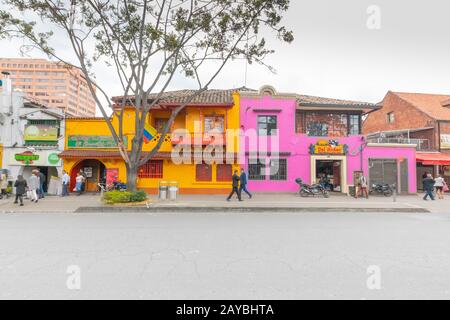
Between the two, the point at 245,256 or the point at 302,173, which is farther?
the point at 302,173

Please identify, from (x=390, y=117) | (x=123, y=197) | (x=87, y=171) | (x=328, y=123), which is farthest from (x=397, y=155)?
(x=87, y=171)

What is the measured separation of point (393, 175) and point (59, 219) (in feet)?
68.6

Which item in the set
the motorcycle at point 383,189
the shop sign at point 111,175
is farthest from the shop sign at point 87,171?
the motorcycle at point 383,189

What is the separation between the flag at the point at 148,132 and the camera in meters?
18.0

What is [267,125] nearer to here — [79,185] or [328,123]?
[328,123]

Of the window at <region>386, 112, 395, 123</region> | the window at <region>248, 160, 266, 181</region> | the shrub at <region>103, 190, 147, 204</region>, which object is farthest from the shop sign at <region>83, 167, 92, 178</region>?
the window at <region>386, 112, 395, 123</region>

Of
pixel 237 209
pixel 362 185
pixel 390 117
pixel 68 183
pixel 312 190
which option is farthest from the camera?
pixel 390 117

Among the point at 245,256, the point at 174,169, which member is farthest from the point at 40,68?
the point at 245,256

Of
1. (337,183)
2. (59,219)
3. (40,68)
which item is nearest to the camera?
(59,219)

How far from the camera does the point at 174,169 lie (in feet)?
61.8

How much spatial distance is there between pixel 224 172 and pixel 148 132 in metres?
5.88

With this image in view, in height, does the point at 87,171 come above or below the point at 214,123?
below

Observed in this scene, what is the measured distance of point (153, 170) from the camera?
1894 centimetres
